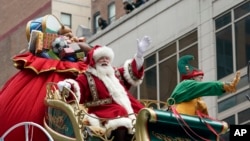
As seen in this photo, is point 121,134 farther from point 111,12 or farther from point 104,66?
point 111,12

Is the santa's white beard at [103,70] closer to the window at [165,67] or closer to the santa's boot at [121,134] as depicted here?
the santa's boot at [121,134]

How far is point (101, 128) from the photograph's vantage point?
17.3 meters

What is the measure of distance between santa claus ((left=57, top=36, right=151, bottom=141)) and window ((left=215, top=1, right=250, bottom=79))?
1380cm

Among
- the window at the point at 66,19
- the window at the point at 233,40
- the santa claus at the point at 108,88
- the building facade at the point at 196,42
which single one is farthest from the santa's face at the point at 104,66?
the window at the point at 66,19

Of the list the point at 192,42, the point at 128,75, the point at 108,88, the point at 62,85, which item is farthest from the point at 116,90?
the point at 192,42

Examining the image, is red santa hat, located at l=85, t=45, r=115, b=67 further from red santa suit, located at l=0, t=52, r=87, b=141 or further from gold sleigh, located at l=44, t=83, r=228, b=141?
red santa suit, located at l=0, t=52, r=87, b=141

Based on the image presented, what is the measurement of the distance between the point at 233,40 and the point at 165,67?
3224 millimetres

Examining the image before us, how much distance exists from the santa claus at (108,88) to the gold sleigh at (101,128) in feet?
0.46

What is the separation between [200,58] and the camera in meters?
33.7

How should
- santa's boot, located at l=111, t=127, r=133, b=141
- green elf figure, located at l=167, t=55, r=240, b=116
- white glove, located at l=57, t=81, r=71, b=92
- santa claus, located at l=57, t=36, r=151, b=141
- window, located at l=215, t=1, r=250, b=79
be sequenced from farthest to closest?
window, located at l=215, t=1, r=250, b=79
white glove, located at l=57, t=81, r=71, b=92
santa claus, located at l=57, t=36, r=151, b=141
santa's boot, located at l=111, t=127, r=133, b=141
green elf figure, located at l=167, t=55, r=240, b=116

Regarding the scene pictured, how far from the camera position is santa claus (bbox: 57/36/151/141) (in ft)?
56.8

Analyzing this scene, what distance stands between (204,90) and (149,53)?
1853 centimetres

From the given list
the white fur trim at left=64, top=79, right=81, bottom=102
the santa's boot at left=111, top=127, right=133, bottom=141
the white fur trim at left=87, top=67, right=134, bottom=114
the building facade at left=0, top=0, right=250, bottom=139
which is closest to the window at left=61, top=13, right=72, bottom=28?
the building facade at left=0, top=0, right=250, bottom=139

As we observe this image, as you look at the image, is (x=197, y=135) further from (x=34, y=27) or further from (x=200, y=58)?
(x=200, y=58)
